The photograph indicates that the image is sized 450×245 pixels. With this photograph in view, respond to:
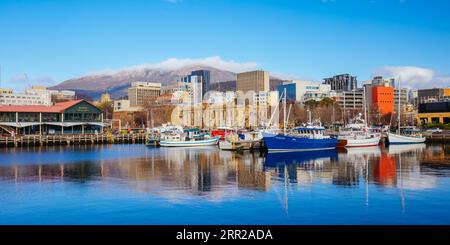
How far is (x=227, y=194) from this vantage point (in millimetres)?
26547

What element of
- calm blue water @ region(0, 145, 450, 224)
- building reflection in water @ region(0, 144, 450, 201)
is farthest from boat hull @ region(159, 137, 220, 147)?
calm blue water @ region(0, 145, 450, 224)

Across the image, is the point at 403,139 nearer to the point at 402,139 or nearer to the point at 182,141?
the point at 402,139

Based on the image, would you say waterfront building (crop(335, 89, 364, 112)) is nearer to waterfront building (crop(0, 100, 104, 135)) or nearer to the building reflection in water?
waterfront building (crop(0, 100, 104, 135))

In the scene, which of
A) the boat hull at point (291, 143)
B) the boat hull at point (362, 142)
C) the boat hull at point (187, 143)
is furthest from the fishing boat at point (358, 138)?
the boat hull at point (187, 143)

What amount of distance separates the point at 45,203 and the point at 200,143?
5118 cm

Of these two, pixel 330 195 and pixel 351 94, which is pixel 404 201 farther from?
pixel 351 94

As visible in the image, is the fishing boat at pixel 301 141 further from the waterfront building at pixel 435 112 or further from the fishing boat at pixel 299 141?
the waterfront building at pixel 435 112

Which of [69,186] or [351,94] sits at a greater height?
[351,94]

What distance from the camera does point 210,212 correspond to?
72.0 ft

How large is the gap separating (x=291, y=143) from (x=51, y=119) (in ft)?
173

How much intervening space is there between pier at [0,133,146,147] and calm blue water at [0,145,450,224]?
37.1 metres

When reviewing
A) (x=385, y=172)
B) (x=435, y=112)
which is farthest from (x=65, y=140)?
(x=435, y=112)

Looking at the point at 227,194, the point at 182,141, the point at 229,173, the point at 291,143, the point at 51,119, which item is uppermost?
the point at 51,119
